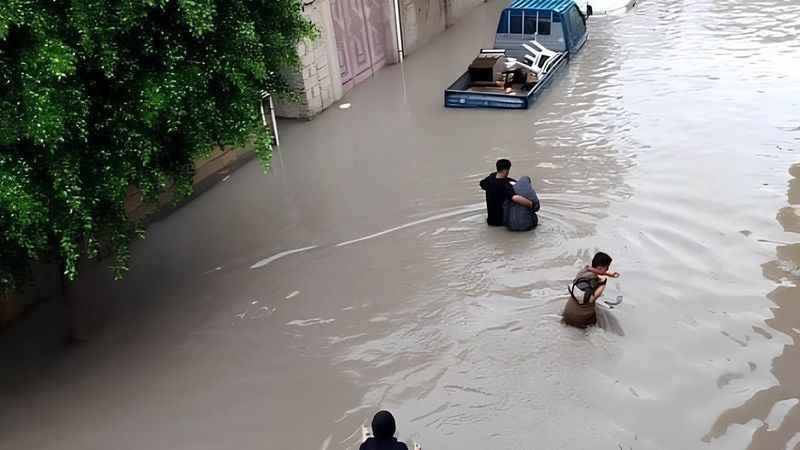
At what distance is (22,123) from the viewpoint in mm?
5566

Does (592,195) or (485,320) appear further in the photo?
(592,195)

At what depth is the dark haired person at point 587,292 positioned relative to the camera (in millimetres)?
Answer: 7406

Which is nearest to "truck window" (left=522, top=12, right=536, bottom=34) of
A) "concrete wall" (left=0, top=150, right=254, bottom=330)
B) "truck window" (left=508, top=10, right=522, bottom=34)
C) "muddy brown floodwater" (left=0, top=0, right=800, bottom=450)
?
"truck window" (left=508, top=10, right=522, bottom=34)

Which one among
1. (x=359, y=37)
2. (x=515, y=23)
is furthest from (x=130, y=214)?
(x=515, y=23)

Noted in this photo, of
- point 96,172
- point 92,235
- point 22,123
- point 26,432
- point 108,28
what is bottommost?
point 26,432

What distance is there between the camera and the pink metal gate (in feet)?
54.3

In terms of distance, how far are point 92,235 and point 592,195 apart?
6.88 metres

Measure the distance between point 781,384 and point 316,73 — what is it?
1096cm

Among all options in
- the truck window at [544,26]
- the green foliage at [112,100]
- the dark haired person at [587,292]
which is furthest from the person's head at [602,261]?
the truck window at [544,26]

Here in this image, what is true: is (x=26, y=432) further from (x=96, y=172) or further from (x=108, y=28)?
(x=108, y=28)

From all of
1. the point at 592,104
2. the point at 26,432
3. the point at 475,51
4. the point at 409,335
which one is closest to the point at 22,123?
the point at 26,432

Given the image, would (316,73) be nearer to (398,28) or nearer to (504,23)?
(398,28)

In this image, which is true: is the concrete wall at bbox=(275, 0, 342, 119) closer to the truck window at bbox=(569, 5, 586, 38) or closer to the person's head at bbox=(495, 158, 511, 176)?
the truck window at bbox=(569, 5, 586, 38)

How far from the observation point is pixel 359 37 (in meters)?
17.5
